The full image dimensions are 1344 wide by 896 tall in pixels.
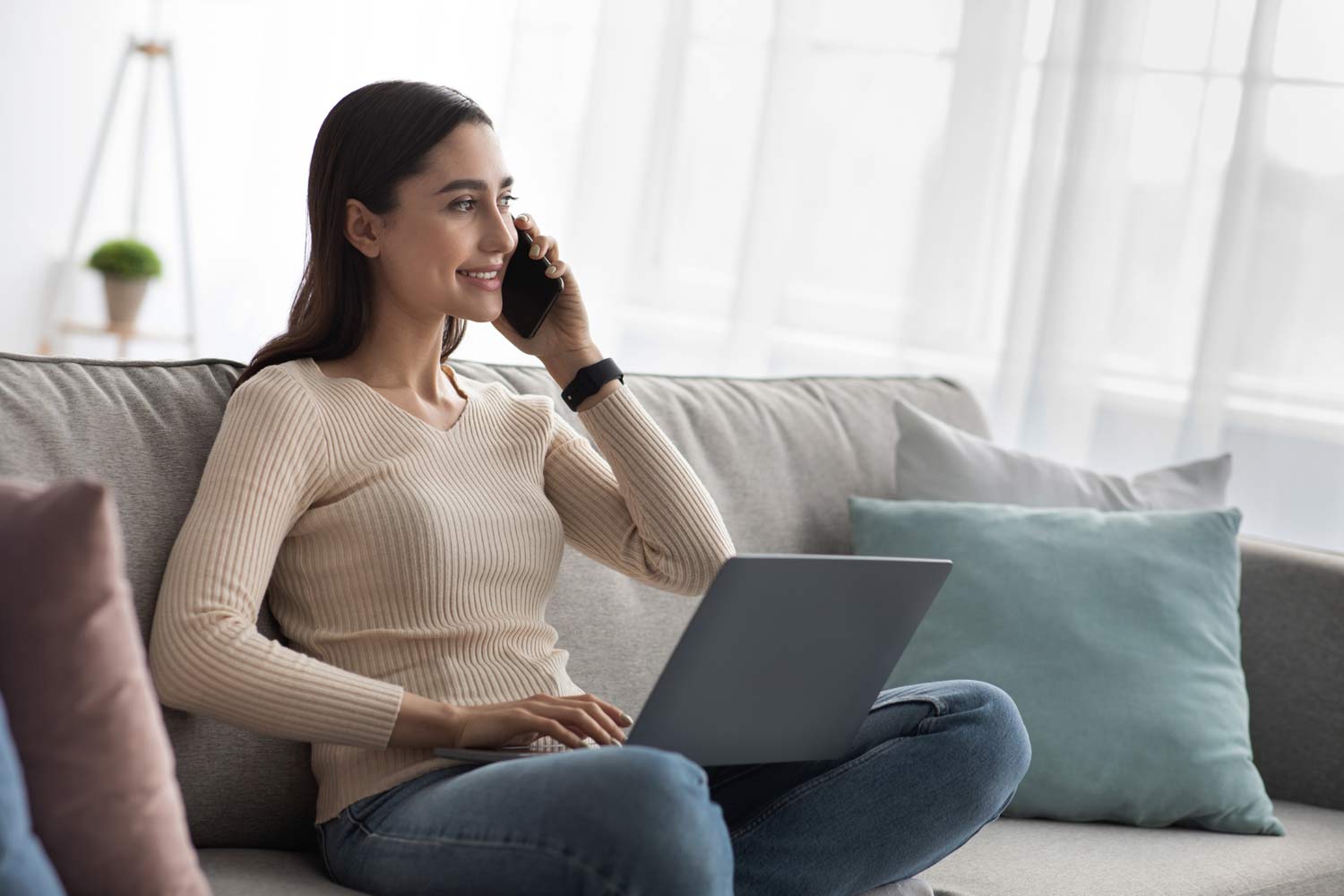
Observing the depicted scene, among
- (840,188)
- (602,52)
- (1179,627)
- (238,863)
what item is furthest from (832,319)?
(238,863)

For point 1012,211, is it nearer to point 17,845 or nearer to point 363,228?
point 363,228

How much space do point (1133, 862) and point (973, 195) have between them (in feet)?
5.68

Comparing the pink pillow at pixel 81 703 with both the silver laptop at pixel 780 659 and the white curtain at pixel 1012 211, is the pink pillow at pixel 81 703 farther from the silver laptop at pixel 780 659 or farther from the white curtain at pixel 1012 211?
the white curtain at pixel 1012 211

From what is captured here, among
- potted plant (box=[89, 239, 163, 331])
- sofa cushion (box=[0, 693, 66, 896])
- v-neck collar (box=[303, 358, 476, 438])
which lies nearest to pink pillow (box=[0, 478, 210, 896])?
sofa cushion (box=[0, 693, 66, 896])

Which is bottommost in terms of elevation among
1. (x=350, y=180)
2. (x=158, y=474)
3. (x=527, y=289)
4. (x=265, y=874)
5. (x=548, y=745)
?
(x=265, y=874)

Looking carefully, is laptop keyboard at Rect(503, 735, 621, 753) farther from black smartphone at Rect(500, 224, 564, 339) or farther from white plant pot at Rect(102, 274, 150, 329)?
white plant pot at Rect(102, 274, 150, 329)

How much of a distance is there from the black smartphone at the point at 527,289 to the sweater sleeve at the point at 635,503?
0.12 meters

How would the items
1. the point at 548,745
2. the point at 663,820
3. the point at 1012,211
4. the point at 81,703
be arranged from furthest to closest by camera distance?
the point at 1012,211
the point at 548,745
the point at 663,820
the point at 81,703

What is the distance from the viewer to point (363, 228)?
1.65 meters

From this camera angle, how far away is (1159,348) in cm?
279

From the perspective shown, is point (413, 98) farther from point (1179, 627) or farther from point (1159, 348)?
point (1159, 348)

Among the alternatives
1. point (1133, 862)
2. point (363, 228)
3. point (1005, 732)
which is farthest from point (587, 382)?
point (1133, 862)

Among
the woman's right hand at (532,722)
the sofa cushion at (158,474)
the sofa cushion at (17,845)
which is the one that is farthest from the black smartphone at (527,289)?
the sofa cushion at (17,845)

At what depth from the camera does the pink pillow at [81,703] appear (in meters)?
0.93
